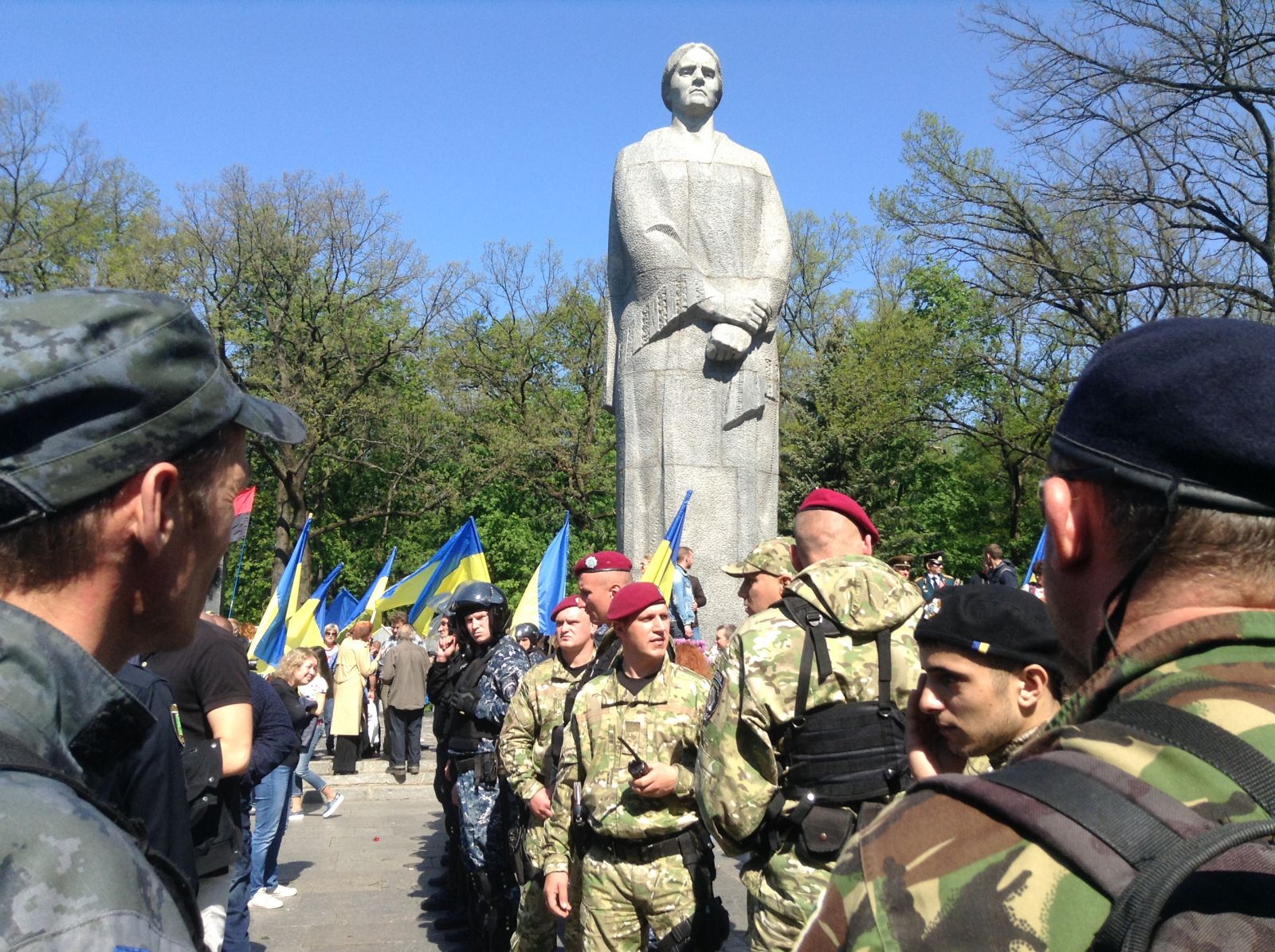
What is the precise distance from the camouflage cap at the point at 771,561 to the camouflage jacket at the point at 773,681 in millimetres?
1319

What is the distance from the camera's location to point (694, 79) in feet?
38.9

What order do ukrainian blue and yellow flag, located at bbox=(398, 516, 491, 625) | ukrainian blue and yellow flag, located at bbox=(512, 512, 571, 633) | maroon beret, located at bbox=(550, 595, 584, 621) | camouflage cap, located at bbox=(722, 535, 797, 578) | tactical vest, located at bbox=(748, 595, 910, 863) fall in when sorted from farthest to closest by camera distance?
ukrainian blue and yellow flag, located at bbox=(398, 516, 491, 625) < ukrainian blue and yellow flag, located at bbox=(512, 512, 571, 633) < maroon beret, located at bbox=(550, 595, 584, 621) < camouflage cap, located at bbox=(722, 535, 797, 578) < tactical vest, located at bbox=(748, 595, 910, 863)

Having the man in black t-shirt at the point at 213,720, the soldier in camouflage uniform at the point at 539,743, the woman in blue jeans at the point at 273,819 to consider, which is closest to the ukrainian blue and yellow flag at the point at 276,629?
the woman in blue jeans at the point at 273,819

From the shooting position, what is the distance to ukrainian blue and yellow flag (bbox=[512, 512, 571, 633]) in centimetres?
978

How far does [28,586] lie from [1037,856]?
1.09 meters

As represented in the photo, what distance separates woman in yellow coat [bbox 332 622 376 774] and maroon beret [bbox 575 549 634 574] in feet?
26.5

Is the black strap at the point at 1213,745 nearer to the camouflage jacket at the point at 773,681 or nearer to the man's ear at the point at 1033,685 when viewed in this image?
the man's ear at the point at 1033,685

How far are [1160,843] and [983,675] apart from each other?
1907 millimetres

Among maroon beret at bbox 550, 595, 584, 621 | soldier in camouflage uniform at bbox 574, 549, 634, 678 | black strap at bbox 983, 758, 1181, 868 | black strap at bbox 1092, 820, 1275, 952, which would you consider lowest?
maroon beret at bbox 550, 595, 584, 621

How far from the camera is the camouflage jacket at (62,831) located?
1.05 m

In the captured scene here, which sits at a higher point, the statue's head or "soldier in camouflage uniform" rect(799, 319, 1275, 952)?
the statue's head

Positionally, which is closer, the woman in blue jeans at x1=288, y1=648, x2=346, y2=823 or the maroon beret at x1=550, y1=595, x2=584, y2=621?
the maroon beret at x1=550, y1=595, x2=584, y2=621

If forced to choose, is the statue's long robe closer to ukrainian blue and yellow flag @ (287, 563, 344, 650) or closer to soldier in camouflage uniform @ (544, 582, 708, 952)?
ukrainian blue and yellow flag @ (287, 563, 344, 650)

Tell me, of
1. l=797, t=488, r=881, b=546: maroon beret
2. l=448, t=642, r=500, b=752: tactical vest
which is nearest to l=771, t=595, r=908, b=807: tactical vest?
l=797, t=488, r=881, b=546: maroon beret
